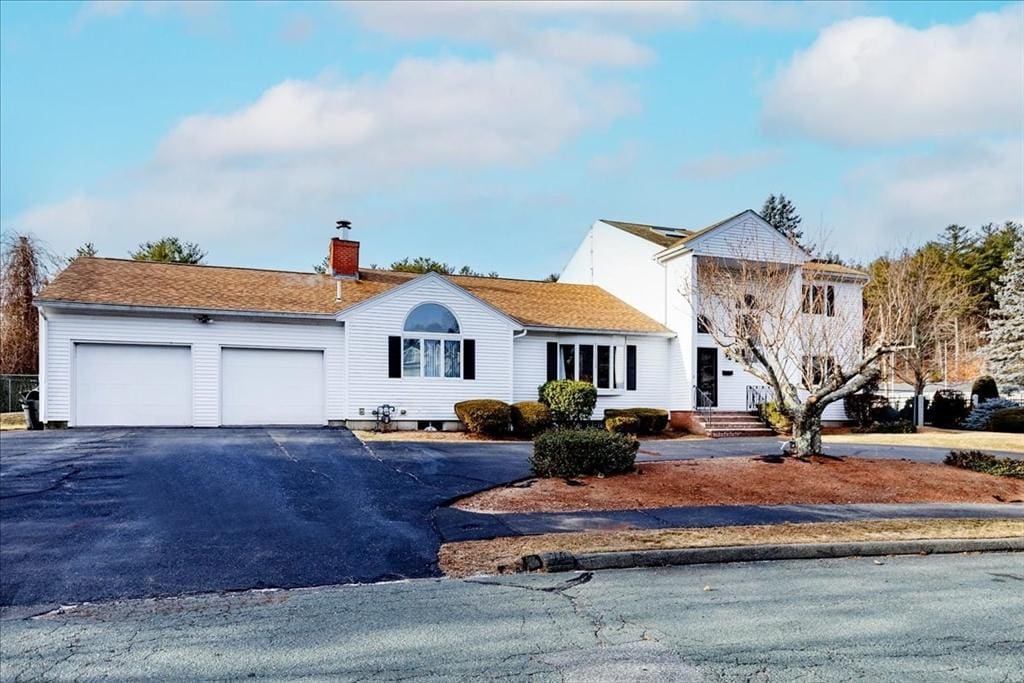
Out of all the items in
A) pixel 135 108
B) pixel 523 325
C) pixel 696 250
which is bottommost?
pixel 523 325

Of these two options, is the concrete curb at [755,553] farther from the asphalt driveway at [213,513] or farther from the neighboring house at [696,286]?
the neighboring house at [696,286]

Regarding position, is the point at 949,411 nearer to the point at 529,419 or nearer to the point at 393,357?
the point at 529,419

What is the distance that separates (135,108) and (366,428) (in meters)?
10.3

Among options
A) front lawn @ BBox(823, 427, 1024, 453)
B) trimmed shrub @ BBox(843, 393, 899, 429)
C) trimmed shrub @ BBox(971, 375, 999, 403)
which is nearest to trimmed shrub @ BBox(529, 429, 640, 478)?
front lawn @ BBox(823, 427, 1024, 453)

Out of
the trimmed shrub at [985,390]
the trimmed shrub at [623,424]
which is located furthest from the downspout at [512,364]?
the trimmed shrub at [985,390]

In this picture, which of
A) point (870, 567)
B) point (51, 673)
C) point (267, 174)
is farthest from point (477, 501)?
point (267, 174)

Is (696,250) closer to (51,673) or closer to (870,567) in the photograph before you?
(870,567)

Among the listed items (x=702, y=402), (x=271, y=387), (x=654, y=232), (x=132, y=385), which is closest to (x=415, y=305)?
(x=271, y=387)

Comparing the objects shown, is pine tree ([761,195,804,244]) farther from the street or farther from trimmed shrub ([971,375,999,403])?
the street

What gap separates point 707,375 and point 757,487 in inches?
580

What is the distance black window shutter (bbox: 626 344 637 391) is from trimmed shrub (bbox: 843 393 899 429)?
8.52 meters

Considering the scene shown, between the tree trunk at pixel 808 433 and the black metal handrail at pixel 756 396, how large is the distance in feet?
40.0

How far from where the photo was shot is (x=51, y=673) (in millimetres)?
4492

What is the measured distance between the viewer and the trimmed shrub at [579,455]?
11586 millimetres
